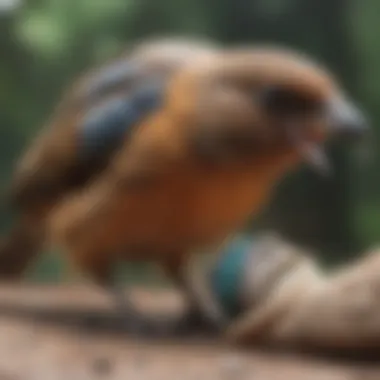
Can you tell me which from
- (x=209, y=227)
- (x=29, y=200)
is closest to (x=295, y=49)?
(x=209, y=227)

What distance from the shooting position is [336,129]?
3.31 feet

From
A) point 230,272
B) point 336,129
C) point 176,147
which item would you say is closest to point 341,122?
point 336,129

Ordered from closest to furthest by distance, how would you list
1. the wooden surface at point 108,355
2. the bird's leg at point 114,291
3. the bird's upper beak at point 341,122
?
1. the wooden surface at point 108,355
2. the bird's upper beak at point 341,122
3. the bird's leg at point 114,291

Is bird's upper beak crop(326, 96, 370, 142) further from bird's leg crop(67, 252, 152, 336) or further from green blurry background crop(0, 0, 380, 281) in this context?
bird's leg crop(67, 252, 152, 336)

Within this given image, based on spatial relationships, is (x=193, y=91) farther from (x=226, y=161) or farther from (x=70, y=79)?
(x=70, y=79)

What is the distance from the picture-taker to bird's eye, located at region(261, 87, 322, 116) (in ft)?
3.34

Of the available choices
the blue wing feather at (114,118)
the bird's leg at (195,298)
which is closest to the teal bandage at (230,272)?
the bird's leg at (195,298)

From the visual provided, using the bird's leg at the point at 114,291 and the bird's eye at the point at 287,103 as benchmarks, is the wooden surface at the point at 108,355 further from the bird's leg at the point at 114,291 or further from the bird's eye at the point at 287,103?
the bird's eye at the point at 287,103

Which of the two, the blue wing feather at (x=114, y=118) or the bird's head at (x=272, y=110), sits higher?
the blue wing feather at (x=114, y=118)

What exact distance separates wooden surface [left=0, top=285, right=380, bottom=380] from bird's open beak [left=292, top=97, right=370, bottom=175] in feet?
0.61

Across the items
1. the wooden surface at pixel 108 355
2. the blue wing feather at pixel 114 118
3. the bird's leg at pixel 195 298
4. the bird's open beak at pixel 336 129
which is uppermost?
the blue wing feather at pixel 114 118

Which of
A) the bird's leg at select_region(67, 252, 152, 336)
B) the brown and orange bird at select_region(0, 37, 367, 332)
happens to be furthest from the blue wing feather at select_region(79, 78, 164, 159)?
the bird's leg at select_region(67, 252, 152, 336)

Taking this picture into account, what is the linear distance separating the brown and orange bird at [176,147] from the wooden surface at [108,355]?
7 centimetres

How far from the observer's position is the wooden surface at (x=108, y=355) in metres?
0.90
